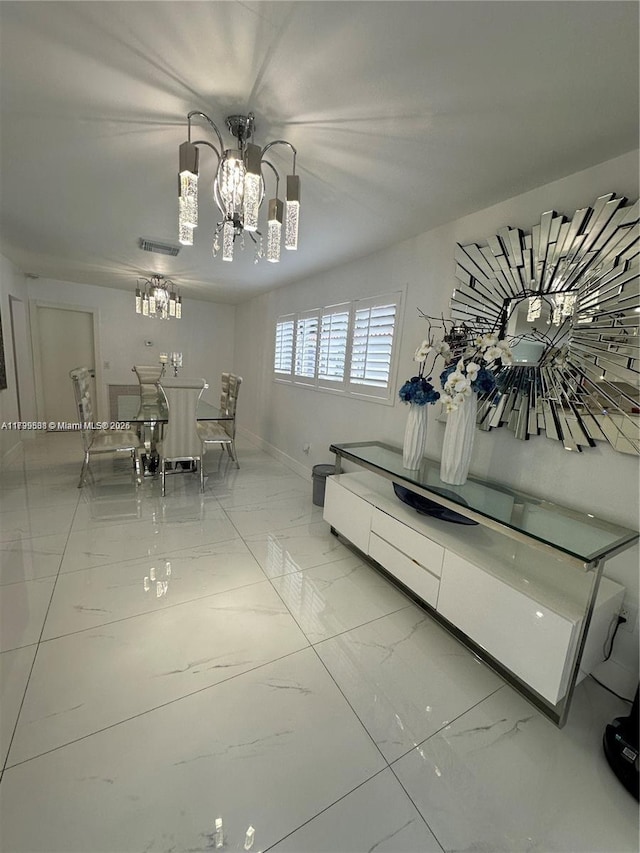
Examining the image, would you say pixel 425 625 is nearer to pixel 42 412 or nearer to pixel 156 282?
pixel 156 282

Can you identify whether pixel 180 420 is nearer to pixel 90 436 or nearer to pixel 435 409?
pixel 90 436

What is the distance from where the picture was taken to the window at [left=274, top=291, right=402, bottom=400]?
2.79m

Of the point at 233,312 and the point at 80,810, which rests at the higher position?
the point at 233,312

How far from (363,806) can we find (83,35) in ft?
8.67

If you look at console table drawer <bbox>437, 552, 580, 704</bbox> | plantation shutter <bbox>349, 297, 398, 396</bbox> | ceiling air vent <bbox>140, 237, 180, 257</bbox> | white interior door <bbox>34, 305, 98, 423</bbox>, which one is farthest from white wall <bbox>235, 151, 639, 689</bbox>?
white interior door <bbox>34, 305, 98, 423</bbox>

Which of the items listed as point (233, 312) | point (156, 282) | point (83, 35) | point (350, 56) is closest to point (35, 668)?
point (83, 35)

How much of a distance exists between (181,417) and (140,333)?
3186 millimetres

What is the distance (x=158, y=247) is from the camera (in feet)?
10.3

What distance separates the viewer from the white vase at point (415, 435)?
6.77 ft

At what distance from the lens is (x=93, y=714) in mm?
1230

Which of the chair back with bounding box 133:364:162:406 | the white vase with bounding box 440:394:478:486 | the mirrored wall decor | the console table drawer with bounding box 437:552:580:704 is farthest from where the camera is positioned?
the chair back with bounding box 133:364:162:406

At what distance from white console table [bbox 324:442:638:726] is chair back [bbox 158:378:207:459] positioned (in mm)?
2052

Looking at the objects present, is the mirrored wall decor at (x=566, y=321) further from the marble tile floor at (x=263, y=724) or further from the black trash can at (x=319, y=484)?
the black trash can at (x=319, y=484)

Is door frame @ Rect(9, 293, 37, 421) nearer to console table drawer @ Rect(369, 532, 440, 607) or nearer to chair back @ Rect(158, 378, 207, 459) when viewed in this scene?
chair back @ Rect(158, 378, 207, 459)
